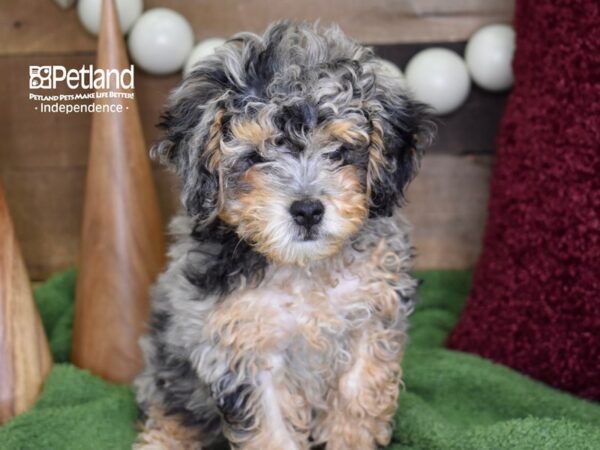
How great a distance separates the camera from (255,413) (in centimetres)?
232

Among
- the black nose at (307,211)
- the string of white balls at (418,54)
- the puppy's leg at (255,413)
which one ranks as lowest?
the puppy's leg at (255,413)

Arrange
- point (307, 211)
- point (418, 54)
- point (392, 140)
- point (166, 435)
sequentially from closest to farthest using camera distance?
point (307, 211), point (392, 140), point (166, 435), point (418, 54)

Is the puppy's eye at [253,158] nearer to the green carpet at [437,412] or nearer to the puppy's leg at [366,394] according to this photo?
the puppy's leg at [366,394]

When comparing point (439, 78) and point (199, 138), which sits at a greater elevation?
point (439, 78)

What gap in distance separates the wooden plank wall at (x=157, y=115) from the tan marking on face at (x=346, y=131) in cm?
139

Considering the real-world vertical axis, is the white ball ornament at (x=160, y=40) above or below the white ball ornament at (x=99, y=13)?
below

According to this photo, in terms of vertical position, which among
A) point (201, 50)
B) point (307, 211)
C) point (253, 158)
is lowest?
point (307, 211)

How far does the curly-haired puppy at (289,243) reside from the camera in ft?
7.18

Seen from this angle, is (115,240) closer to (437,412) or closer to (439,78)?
(437,412)

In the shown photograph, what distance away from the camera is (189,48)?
344 cm

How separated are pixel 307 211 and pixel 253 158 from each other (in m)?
0.23

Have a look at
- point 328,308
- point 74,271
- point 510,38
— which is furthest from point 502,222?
point 74,271

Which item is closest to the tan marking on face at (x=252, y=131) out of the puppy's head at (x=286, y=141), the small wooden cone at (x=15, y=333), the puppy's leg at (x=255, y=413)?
the puppy's head at (x=286, y=141)

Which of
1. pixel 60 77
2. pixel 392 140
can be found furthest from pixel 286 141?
pixel 60 77
